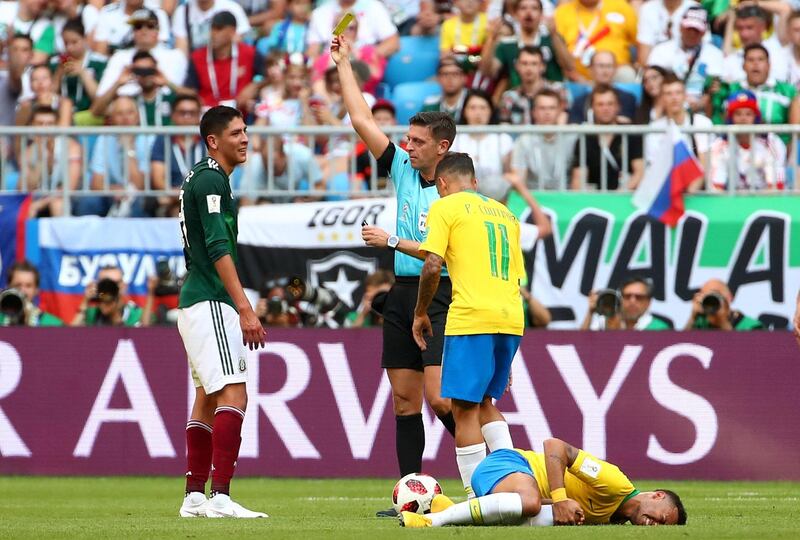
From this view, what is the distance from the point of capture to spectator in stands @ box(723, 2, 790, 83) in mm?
16906

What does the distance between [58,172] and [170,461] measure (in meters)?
3.25

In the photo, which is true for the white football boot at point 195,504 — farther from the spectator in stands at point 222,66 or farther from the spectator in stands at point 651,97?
the spectator in stands at point 222,66

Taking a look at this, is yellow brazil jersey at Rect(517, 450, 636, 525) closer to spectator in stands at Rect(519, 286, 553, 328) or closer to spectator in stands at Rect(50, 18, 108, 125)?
spectator in stands at Rect(519, 286, 553, 328)

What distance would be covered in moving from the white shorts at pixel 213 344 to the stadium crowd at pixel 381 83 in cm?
613

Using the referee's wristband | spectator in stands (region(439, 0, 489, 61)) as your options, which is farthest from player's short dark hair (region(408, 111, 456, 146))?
spectator in stands (region(439, 0, 489, 61))

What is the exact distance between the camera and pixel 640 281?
1472 centimetres

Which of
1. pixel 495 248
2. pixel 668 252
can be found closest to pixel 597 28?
pixel 668 252

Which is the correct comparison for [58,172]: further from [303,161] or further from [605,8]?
[605,8]

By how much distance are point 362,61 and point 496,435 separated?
9.04 metres

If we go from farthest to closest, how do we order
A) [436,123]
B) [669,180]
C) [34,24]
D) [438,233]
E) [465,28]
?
[34,24], [465,28], [669,180], [436,123], [438,233]

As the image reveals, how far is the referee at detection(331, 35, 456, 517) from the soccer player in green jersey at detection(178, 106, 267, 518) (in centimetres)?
91

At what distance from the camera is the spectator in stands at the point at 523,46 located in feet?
56.1

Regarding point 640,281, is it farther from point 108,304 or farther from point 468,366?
point 468,366

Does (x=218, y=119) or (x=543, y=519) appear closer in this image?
(x=543, y=519)
